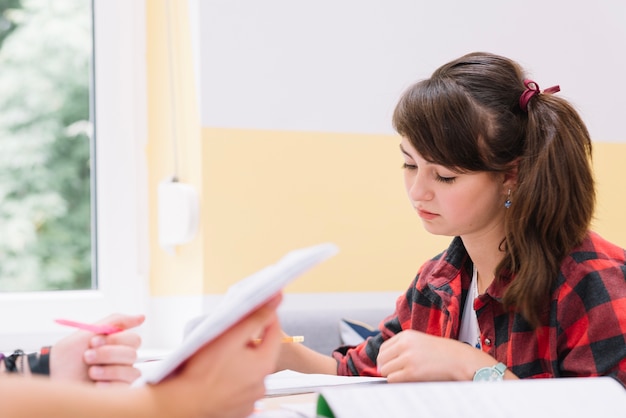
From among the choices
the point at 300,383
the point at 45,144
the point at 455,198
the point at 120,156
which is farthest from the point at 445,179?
the point at 45,144

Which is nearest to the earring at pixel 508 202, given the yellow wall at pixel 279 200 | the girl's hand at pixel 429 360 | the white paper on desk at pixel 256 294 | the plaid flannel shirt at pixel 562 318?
the plaid flannel shirt at pixel 562 318

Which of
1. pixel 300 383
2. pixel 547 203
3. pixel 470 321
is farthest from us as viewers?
pixel 470 321

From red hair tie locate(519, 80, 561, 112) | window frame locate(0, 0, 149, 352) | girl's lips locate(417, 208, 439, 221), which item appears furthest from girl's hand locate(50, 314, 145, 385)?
window frame locate(0, 0, 149, 352)

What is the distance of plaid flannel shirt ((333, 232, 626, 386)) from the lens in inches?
39.8

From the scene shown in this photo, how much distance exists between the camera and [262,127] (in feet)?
6.40

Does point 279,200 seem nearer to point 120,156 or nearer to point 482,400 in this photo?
point 120,156

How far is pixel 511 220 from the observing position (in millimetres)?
1166

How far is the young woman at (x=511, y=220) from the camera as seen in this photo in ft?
3.48

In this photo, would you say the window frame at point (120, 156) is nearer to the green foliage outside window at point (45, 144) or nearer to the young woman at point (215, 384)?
the green foliage outside window at point (45, 144)

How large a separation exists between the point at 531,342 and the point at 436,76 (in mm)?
411

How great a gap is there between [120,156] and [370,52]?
70 cm

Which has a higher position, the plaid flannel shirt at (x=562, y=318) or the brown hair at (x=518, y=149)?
the brown hair at (x=518, y=149)

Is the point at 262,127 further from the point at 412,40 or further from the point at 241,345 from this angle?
the point at 241,345

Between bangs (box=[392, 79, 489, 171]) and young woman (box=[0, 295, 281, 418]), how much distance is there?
61cm
